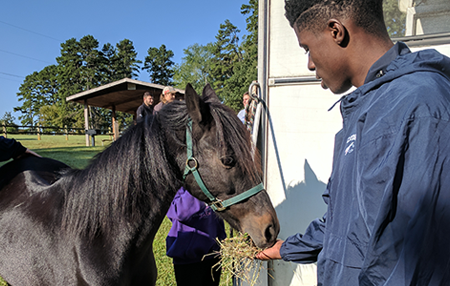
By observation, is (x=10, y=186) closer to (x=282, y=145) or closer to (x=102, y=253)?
(x=102, y=253)

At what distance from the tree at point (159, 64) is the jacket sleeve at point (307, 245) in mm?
74541

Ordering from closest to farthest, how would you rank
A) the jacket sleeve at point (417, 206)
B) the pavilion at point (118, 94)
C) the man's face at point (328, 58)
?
1. the jacket sleeve at point (417, 206)
2. the man's face at point (328, 58)
3. the pavilion at point (118, 94)

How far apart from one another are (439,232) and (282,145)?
7.58 ft

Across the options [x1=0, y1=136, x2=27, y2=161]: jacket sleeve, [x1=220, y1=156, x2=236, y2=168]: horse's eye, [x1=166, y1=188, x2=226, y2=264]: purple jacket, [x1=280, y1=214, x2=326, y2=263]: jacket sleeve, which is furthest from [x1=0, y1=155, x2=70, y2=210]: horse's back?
[x1=280, y1=214, x2=326, y2=263]: jacket sleeve

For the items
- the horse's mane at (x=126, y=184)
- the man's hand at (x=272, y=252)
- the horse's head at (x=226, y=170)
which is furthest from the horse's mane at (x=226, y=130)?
the man's hand at (x=272, y=252)

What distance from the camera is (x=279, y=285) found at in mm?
3047

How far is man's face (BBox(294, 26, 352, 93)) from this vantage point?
97 cm

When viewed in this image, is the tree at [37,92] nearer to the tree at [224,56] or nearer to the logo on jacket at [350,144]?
the tree at [224,56]

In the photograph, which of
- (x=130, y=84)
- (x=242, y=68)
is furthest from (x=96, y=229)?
(x=242, y=68)

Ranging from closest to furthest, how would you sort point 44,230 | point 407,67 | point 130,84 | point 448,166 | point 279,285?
point 448,166 → point 407,67 → point 44,230 → point 279,285 → point 130,84

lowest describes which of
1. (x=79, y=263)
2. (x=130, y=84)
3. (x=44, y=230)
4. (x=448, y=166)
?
(x=79, y=263)

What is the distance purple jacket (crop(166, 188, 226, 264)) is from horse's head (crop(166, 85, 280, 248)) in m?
0.52

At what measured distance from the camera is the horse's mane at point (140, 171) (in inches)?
66.8

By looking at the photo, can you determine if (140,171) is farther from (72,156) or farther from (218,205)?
(72,156)
